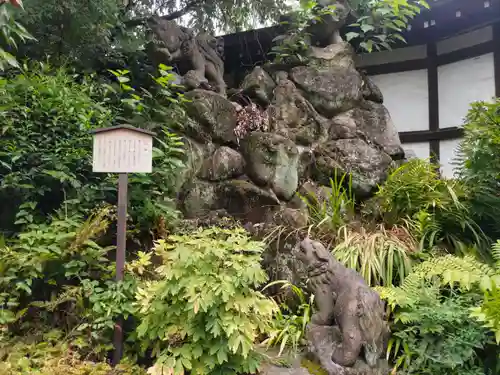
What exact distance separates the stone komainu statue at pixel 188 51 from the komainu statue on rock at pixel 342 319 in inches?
153

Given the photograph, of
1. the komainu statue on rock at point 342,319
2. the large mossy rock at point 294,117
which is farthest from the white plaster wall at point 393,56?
the komainu statue on rock at point 342,319

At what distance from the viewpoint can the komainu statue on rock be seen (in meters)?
3.10

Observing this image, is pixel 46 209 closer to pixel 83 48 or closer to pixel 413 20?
pixel 83 48

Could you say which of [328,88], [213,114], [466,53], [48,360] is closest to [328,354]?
[48,360]

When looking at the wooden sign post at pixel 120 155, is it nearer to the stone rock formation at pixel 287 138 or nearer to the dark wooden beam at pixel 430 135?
the stone rock formation at pixel 287 138

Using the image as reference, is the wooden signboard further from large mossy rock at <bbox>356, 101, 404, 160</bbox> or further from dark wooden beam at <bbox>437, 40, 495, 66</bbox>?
dark wooden beam at <bbox>437, 40, 495, 66</bbox>

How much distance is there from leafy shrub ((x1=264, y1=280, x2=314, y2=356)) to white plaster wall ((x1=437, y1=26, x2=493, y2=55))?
5.83m

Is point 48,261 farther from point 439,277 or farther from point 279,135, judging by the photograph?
point 439,277

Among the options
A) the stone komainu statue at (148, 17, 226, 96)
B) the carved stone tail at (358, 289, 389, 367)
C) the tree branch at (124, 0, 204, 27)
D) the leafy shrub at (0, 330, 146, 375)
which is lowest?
the leafy shrub at (0, 330, 146, 375)

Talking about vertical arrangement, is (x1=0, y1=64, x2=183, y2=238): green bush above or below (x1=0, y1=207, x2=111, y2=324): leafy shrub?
above

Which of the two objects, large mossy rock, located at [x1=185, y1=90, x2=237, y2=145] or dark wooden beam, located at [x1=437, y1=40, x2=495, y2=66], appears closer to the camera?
large mossy rock, located at [x1=185, y1=90, x2=237, y2=145]

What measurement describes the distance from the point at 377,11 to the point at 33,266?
663cm

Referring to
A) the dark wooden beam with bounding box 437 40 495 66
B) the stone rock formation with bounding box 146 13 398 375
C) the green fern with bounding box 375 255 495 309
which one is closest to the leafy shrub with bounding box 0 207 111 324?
the stone rock formation with bounding box 146 13 398 375

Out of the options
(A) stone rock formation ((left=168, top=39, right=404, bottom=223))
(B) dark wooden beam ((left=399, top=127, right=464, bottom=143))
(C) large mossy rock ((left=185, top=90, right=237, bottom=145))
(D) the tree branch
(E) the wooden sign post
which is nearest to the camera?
(E) the wooden sign post
